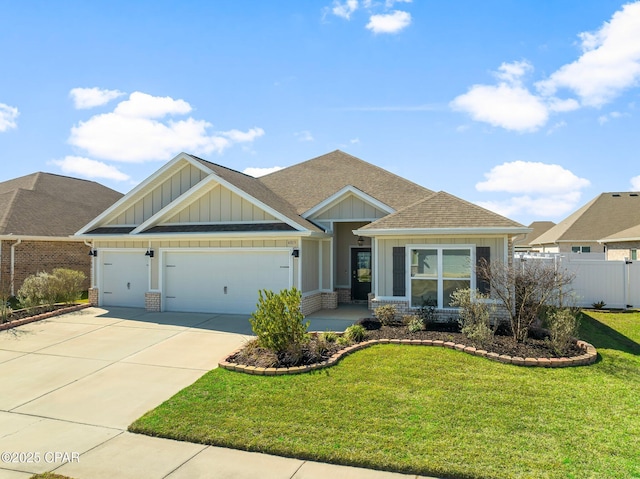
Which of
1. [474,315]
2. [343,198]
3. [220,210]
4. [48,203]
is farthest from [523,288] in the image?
[48,203]

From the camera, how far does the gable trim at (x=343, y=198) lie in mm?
14617

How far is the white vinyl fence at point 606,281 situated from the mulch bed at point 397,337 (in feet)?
19.5

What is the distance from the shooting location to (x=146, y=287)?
15.2m

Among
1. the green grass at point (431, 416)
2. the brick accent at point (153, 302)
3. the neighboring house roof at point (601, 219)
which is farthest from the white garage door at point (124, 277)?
the neighboring house roof at point (601, 219)

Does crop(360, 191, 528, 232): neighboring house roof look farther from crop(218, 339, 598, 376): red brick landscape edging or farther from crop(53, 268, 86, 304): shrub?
crop(53, 268, 86, 304): shrub

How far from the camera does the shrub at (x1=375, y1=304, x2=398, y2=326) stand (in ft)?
36.4

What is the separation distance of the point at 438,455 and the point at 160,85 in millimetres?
12188

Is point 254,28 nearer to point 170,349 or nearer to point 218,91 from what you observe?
point 218,91

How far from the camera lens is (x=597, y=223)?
27.9 m

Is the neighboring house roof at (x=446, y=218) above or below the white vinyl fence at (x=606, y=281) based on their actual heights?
above

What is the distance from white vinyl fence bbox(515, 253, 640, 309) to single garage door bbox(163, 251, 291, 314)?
8522 mm

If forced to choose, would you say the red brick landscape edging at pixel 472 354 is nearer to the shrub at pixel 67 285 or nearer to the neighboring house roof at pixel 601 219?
the shrub at pixel 67 285

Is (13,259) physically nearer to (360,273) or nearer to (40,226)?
(40,226)

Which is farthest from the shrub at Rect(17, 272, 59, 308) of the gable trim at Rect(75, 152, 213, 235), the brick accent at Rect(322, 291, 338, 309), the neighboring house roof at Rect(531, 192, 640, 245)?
the neighboring house roof at Rect(531, 192, 640, 245)
